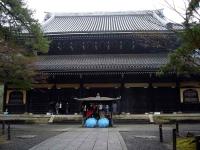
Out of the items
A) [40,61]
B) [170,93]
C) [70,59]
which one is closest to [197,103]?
[170,93]

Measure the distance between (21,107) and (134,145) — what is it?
59.0ft

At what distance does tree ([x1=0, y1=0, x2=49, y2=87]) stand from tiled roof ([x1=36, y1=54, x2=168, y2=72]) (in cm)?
649

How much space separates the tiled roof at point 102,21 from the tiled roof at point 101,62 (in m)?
3.24

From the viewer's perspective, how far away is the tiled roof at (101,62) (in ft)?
90.2

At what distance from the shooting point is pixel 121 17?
40.2 metres

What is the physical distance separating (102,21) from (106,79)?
11.2 m

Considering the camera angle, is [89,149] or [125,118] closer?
[89,149]

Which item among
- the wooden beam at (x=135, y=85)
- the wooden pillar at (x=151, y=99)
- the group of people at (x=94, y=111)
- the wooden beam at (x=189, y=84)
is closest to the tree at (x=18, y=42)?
the group of people at (x=94, y=111)

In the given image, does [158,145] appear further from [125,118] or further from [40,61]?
[40,61]

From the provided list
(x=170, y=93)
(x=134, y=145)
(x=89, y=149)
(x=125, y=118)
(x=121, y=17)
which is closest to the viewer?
(x=89, y=149)

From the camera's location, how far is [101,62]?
29.4 m

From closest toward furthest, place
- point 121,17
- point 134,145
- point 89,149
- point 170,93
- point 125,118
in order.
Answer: point 89,149, point 134,145, point 125,118, point 170,93, point 121,17

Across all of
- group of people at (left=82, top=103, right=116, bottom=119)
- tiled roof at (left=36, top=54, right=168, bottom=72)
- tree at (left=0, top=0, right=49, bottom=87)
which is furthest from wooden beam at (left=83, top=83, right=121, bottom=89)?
tree at (left=0, top=0, right=49, bottom=87)

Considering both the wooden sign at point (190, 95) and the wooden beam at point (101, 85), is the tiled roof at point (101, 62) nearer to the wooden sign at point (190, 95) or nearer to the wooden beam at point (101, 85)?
the wooden beam at point (101, 85)
